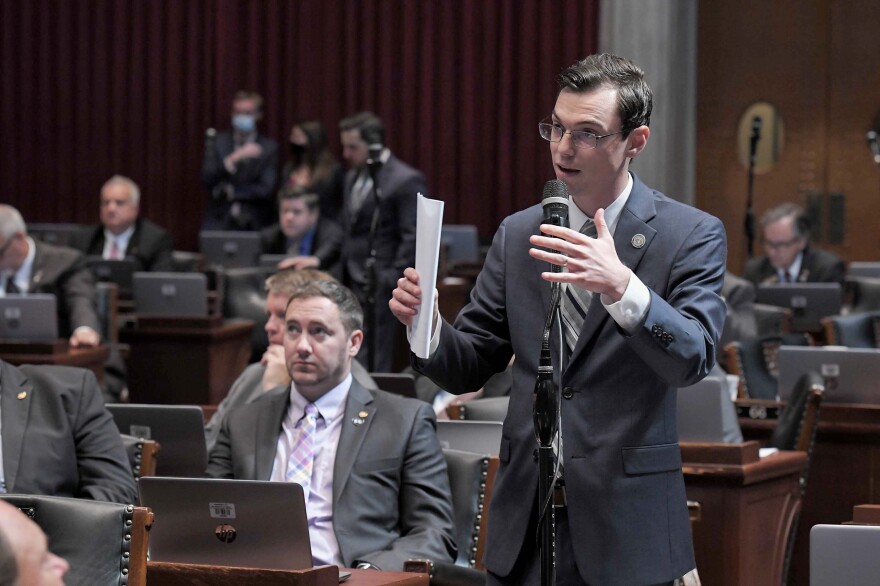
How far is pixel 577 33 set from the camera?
480 inches

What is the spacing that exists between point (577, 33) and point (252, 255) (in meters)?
3.87

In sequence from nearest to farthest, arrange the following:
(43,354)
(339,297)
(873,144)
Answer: (339,297), (43,354), (873,144)

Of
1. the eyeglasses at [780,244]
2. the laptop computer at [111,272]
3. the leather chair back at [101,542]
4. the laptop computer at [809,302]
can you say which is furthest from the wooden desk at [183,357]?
the leather chair back at [101,542]

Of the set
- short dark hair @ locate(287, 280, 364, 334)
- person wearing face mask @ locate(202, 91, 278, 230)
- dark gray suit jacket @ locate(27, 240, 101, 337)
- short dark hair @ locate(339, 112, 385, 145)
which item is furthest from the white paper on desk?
person wearing face mask @ locate(202, 91, 278, 230)

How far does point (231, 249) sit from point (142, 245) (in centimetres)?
60

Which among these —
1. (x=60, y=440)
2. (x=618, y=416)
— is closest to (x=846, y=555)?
(x=618, y=416)

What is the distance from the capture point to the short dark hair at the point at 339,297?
411 centimetres

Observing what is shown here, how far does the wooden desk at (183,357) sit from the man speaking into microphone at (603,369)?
18.5 ft

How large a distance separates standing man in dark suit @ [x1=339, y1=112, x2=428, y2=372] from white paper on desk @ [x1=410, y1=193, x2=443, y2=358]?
5.50m

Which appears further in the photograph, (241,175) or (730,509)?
(241,175)

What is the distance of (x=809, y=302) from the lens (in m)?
8.17

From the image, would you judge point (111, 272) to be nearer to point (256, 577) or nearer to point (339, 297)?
point (339, 297)

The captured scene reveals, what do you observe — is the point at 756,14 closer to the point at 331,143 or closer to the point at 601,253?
the point at 331,143

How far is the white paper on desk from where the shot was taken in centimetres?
224
